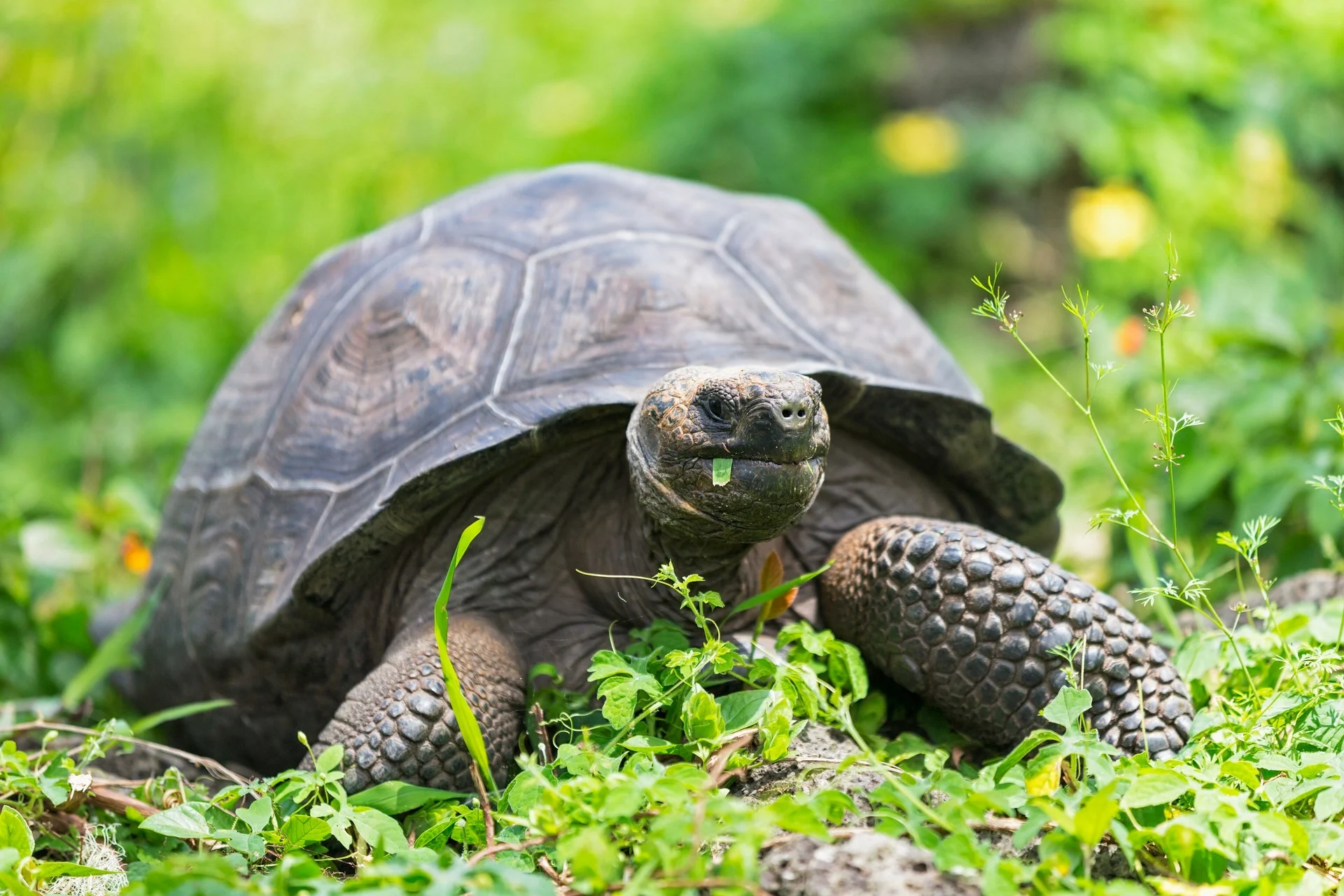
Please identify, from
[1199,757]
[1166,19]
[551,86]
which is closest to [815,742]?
[1199,757]

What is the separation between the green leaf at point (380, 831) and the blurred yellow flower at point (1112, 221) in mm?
5639

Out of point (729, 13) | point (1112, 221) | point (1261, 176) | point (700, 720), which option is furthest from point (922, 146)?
point (700, 720)

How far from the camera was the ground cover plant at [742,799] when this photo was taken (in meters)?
1.71

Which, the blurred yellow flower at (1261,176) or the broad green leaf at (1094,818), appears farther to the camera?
the blurred yellow flower at (1261,176)

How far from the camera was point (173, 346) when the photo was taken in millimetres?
6383

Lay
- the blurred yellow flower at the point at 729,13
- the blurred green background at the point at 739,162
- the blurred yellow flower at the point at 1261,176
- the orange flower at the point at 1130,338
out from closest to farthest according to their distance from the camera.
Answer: the orange flower at the point at 1130,338, the blurred green background at the point at 739,162, the blurred yellow flower at the point at 1261,176, the blurred yellow flower at the point at 729,13

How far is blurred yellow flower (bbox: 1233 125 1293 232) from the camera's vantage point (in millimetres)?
6906

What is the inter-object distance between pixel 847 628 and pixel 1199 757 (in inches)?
28.6

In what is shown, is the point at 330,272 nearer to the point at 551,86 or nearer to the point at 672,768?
the point at 672,768

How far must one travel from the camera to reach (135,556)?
4.14 meters

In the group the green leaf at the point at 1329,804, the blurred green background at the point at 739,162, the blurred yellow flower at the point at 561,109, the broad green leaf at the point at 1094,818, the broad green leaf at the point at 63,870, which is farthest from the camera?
the blurred yellow flower at the point at 561,109

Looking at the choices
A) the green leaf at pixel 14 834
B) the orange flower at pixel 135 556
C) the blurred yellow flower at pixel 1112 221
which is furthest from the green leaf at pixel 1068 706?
Result: the blurred yellow flower at pixel 1112 221

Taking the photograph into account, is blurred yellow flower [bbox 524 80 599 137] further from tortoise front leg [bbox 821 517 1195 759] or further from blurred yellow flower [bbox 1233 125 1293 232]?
tortoise front leg [bbox 821 517 1195 759]

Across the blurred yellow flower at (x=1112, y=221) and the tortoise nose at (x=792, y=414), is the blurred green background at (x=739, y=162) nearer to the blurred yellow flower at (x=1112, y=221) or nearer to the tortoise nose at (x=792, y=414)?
the blurred yellow flower at (x=1112, y=221)
